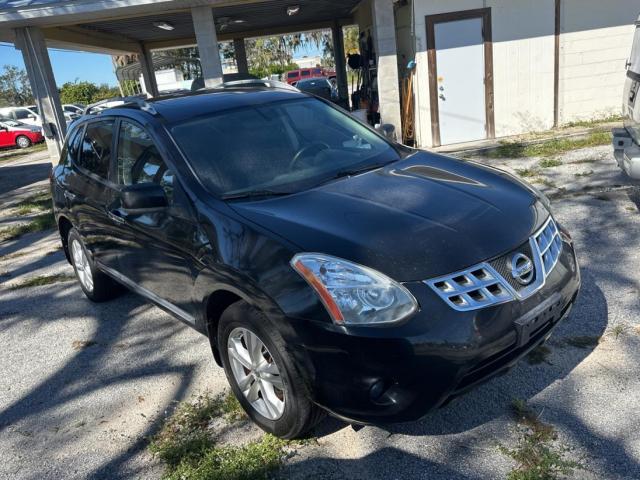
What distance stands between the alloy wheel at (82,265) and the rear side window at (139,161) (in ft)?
4.79

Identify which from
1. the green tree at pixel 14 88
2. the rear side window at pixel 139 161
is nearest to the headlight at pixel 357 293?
the rear side window at pixel 139 161

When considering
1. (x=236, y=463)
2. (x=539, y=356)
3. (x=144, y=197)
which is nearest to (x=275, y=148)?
(x=144, y=197)

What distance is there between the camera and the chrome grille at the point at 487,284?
2.41m

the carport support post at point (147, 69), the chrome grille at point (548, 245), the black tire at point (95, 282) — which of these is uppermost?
the carport support post at point (147, 69)

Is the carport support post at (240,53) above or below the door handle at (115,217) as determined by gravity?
above

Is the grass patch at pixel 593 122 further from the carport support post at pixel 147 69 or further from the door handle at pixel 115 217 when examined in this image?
the carport support post at pixel 147 69

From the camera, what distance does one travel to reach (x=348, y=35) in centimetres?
5391

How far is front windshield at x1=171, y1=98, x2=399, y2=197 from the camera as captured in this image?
3309 mm

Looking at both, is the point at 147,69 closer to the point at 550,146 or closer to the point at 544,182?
the point at 550,146

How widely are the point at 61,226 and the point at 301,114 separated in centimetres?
294

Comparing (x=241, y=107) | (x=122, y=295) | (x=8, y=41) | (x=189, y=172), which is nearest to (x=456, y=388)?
(x=189, y=172)

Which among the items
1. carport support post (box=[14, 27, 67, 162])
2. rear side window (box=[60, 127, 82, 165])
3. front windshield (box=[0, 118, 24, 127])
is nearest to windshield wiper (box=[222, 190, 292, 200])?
rear side window (box=[60, 127, 82, 165])

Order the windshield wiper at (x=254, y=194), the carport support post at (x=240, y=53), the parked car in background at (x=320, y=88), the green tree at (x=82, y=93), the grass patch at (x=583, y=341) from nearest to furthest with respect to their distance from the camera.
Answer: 1. the windshield wiper at (x=254, y=194)
2. the grass patch at (x=583, y=341)
3. the parked car in background at (x=320, y=88)
4. the carport support post at (x=240, y=53)
5. the green tree at (x=82, y=93)

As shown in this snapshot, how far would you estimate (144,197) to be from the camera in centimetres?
321
